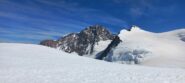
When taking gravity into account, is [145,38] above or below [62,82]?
above

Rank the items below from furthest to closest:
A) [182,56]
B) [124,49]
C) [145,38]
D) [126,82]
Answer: [145,38] → [124,49] → [182,56] → [126,82]

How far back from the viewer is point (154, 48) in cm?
15488

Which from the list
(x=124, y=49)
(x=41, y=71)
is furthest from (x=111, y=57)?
(x=41, y=71)

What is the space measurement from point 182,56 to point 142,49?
17.4m

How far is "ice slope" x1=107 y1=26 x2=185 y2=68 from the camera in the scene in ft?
450

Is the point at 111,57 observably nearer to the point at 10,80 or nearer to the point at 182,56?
the point at 182,56

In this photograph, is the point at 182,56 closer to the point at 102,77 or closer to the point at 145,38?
the point at 145,38

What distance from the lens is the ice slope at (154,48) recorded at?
13712 centimetres

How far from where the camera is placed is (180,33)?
172000 millimetres

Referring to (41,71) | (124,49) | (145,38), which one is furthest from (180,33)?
(41,71)

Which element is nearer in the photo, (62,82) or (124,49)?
(62,82)

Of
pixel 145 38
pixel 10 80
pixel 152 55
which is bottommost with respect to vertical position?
pixel 10 80

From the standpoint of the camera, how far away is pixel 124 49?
164000 millimetres

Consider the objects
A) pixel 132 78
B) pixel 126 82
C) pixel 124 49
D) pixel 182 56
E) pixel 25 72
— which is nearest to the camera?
pixel 126 82
